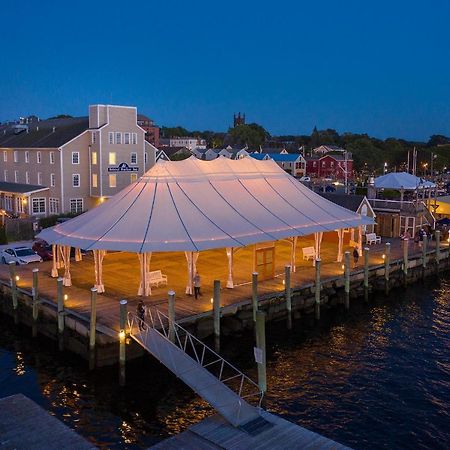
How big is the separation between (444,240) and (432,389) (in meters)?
24.3

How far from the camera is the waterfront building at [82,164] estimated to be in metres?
46.9

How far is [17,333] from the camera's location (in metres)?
23.8

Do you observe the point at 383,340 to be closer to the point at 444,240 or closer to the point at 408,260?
the point at 408,260

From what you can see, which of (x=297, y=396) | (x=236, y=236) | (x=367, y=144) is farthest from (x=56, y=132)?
(x=367, y=144)

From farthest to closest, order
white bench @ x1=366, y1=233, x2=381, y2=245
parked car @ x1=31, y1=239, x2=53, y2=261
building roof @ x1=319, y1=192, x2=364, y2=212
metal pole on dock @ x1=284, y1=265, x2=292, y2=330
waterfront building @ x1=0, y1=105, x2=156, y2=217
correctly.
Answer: waterfront building @ x1=0, y1=105, x2=156, y2=217 < building roof @ x1=319, y1=192, x2=364, y2=212 < white bench @ x1=366, y1=233, x2=381, y2=245 < parked car @ x1=31, y1=239, x2=53, y2=261 < metal pole on dock @ x1=284, y1=265, x2=292, y2=330

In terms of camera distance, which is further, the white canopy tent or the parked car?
the parked car

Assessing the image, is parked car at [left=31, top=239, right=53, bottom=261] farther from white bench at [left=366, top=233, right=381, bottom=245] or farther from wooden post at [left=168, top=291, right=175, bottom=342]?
white bench at [left=366, top=233, right=381, bottom=245]

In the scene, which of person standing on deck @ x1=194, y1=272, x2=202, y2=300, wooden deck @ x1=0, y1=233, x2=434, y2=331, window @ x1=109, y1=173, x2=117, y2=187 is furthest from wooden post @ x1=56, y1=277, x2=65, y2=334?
window @ x1=109, y1=173, x2=117, y2=187

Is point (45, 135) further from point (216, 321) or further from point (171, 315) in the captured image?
point (171, 315)

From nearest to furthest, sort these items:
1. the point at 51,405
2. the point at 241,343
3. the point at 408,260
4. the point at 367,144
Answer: the point at 51,405
the point at 241,343
the point at 408,260
the point at 367,144

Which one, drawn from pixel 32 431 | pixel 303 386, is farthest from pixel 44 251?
pixel 32 431

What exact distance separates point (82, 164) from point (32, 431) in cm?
3670

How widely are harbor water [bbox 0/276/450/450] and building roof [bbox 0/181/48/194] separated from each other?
23557 millimetres

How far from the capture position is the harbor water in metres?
16.0
